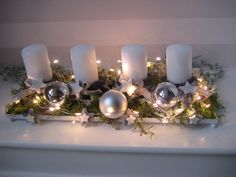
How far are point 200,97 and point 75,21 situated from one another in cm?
51

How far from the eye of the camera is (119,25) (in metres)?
1.09

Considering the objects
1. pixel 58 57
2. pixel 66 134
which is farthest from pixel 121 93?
pixel 58 57

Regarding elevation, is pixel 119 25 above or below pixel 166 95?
above

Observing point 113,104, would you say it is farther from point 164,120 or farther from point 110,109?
point 164,120

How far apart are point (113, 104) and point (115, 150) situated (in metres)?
0.12

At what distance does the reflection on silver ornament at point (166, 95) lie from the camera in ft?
2.81

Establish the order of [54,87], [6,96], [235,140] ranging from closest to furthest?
[235,140]
[54,87]
[6,96]

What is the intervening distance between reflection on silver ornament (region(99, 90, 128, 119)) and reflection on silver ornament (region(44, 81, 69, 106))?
0.13m

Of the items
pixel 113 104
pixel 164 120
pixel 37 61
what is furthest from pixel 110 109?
pixel 37 61

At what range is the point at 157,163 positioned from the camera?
0.84 meters

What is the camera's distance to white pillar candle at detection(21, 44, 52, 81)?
925 millimetres

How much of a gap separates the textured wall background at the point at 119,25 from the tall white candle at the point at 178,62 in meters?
0.23

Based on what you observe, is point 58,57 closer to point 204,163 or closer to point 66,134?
point 66,134

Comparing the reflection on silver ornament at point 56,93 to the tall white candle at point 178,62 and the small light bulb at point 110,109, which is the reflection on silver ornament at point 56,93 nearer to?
the small light bulb at point 110,109
